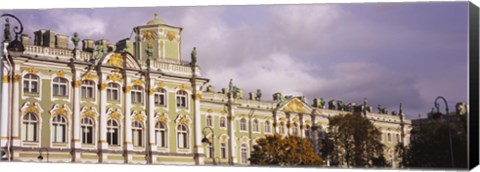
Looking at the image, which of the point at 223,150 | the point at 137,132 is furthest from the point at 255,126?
the point at 137,132

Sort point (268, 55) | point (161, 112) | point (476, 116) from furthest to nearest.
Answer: point (161, 112) → point (268, 55) → point (476, 116)

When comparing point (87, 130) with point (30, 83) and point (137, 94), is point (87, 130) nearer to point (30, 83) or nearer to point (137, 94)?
point (137, 94)

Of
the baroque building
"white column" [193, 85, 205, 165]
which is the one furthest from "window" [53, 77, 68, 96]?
"white column" [193, 85, 205, 165]

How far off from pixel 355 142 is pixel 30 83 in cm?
775

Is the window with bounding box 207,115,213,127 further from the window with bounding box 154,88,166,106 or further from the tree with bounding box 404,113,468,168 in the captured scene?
the tree with bounding box 404,113,468,168

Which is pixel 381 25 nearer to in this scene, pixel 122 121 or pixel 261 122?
pixel 261 122

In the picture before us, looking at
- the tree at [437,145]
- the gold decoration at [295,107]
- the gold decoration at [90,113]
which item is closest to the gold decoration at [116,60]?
the gold decoration at [90,113]

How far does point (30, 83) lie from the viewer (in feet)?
70.5

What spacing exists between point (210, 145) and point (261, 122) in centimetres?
133

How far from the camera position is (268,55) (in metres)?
20.5

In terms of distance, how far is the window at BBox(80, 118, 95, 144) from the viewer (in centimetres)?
2172

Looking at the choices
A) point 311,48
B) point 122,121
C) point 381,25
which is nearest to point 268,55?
point 311,48

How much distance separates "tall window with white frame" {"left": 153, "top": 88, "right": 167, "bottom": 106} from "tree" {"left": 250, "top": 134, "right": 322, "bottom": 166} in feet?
8.28

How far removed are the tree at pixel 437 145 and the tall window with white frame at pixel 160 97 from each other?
5.93 m
